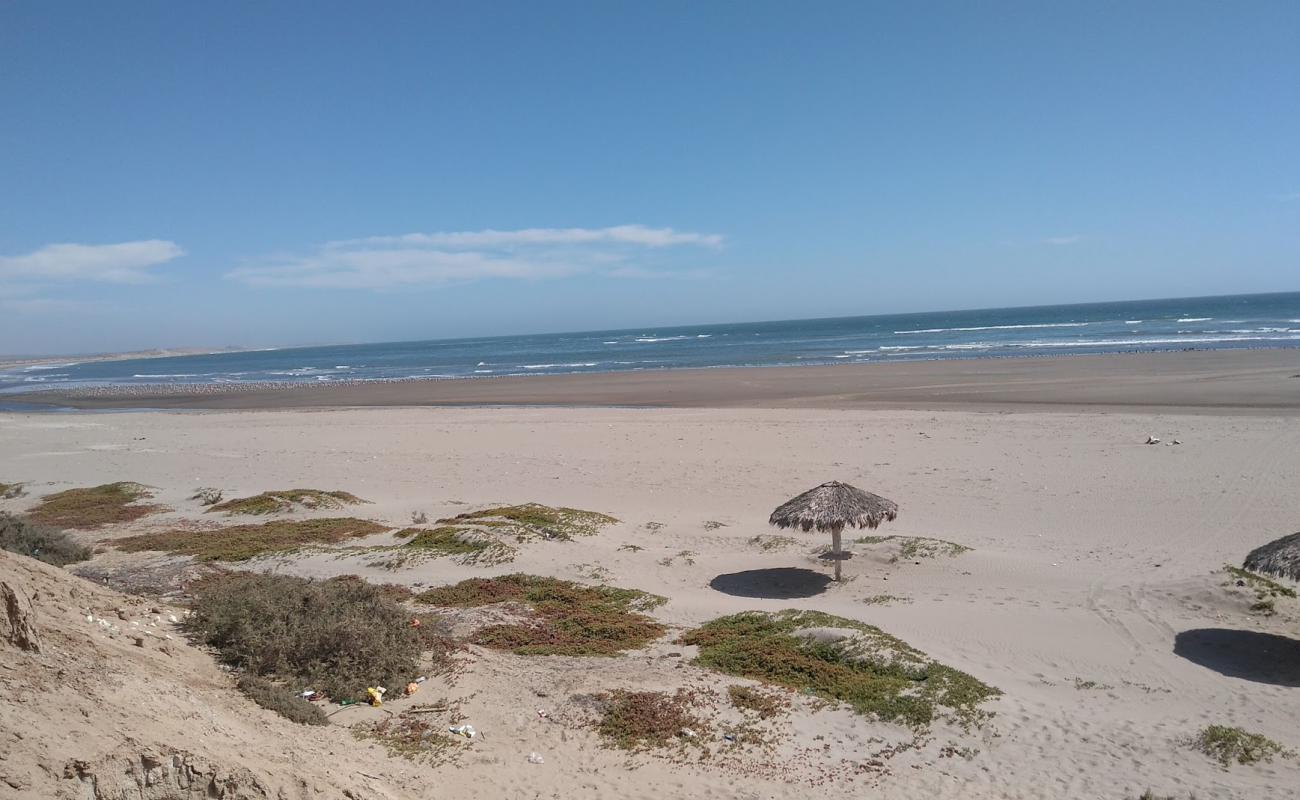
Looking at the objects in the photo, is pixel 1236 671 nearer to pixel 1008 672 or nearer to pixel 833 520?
pixel 1008 672

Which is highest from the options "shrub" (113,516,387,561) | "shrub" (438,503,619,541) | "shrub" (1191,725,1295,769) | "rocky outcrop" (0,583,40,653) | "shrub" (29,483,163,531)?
"rocky outcrop" (0,583,40,653)

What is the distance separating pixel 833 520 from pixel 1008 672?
3237 millimetres

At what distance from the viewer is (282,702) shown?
631cm

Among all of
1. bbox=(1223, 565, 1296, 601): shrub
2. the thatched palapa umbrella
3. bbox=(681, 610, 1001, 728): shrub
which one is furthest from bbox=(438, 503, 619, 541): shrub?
bbox=(1223, 565, 1296, 601): shrub

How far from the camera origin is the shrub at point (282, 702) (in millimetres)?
6230

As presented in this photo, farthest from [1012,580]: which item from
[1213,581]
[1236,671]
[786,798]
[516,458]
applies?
[516,458]

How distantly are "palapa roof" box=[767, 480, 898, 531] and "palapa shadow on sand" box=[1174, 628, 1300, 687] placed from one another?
378 centimetres

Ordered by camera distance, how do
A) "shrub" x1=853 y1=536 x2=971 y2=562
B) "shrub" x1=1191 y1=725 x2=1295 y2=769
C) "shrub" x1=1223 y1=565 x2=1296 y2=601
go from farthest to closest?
1. "shrub" x1=853 y1=536 x2=971 y2=562
2. "shrub" x1=1223 y1=565 x2=1296 y2=601
3. "shrub" x1=1191 y1=725 x2=1295 y2=769

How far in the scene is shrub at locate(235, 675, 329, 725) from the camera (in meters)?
6.23

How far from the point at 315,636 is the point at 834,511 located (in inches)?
272

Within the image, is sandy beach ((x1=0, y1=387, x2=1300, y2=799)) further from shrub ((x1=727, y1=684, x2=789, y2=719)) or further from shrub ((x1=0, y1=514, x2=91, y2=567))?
shrub ((x1=0, y1=514, x2=91, y2=567))

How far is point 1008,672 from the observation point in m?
8.14

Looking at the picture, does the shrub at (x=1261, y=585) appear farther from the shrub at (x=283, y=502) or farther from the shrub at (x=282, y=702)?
the shrub at (x=283, y=502)

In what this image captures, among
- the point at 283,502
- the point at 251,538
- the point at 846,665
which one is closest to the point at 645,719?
the point at 846,665
